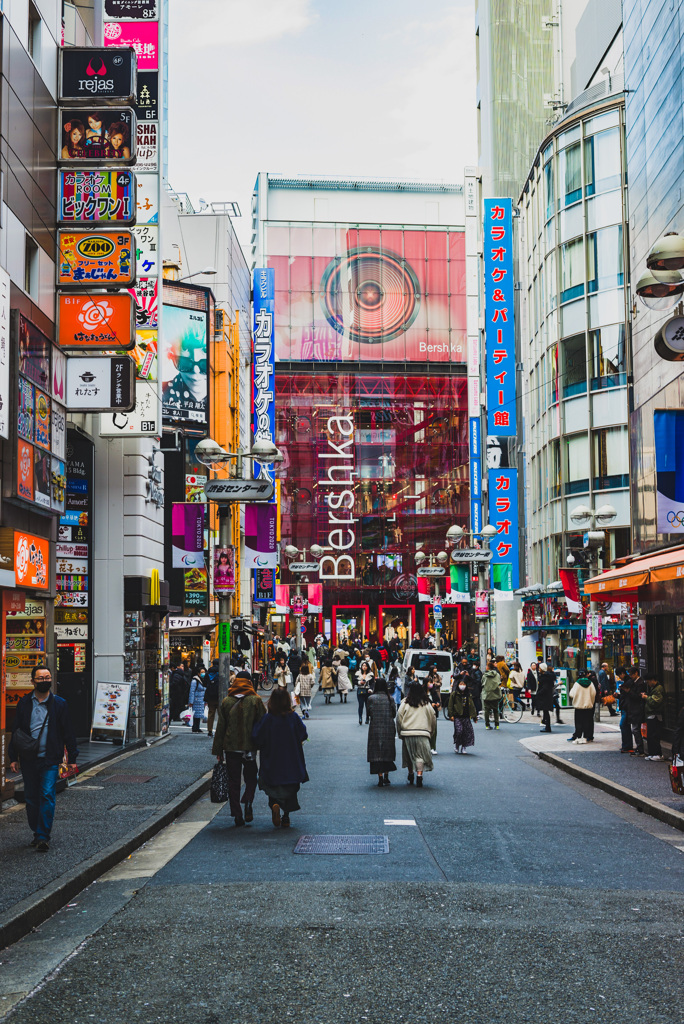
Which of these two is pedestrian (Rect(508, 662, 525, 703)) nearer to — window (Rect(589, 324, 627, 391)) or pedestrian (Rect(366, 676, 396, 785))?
window (Rect(589, 324, 627, 391))

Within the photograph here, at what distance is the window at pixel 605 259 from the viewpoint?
45.5 metres

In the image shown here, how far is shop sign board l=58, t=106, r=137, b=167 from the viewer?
58.2 feet

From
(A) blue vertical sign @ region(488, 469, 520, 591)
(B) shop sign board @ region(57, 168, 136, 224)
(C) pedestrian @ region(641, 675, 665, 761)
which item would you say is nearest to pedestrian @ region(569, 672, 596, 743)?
(C) pedestrian @ region(641, 675, 665, 761)

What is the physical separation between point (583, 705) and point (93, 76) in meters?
14.9

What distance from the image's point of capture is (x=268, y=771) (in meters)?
→ 12.9

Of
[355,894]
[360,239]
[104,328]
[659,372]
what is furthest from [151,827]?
[360,239]

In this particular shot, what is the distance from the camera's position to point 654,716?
65.3 ft

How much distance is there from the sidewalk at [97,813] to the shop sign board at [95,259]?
7513 mm

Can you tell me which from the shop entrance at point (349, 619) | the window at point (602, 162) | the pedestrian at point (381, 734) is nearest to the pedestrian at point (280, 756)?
the pedestrian at point (381, 734)

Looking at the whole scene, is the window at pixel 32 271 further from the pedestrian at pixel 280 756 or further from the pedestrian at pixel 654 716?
the pedestrian at pixel 654 716

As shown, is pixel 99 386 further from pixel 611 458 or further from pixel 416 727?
pixel 611 458

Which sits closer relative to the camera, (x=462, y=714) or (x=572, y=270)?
(x=462, y=714)

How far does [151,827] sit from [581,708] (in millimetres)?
12972

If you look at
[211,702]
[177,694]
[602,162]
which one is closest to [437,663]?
[177,694]
